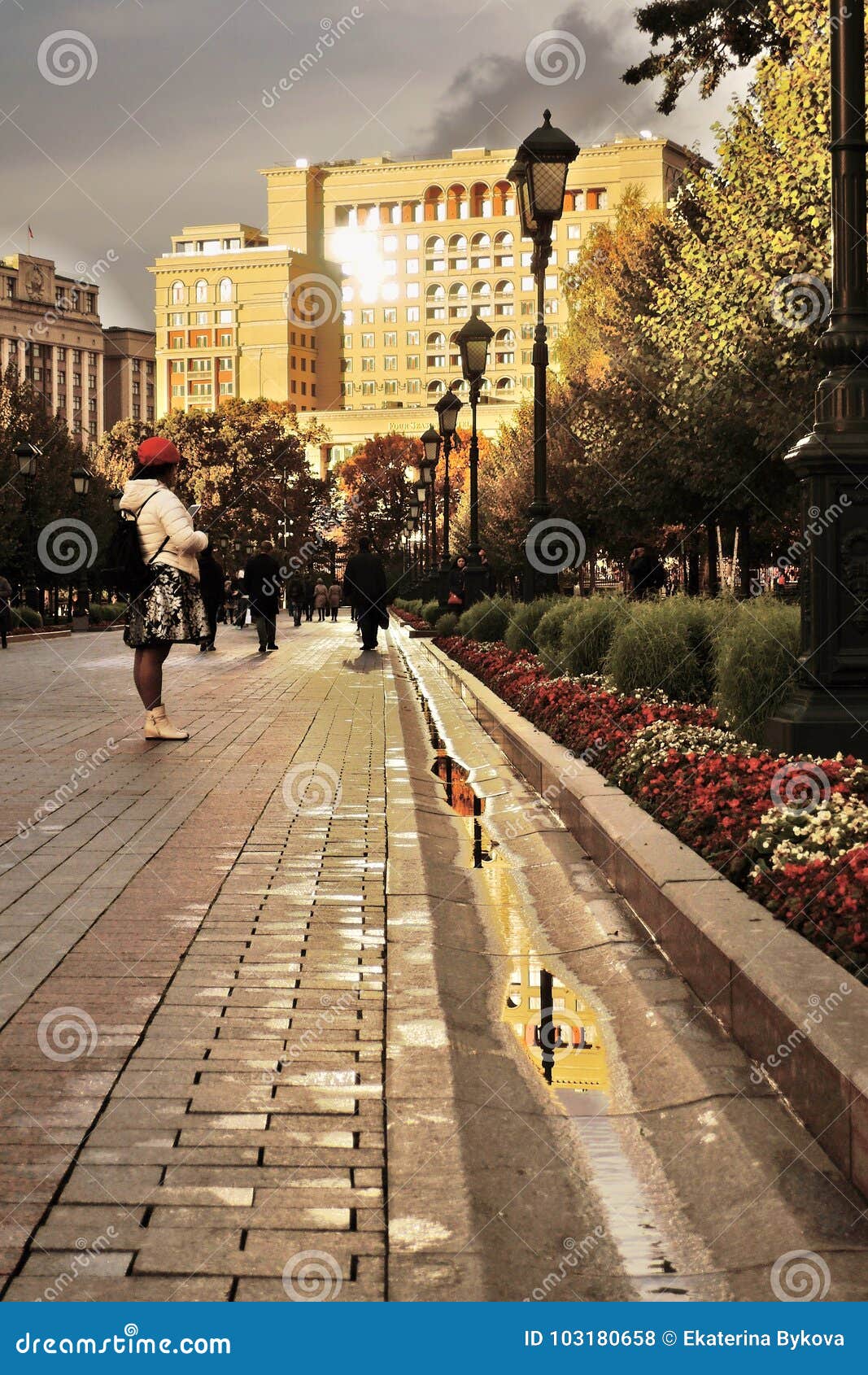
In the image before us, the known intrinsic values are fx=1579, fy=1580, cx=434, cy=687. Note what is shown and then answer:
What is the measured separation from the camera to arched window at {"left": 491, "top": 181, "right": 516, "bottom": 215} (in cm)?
15150

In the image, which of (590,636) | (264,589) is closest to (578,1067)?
(590,636)

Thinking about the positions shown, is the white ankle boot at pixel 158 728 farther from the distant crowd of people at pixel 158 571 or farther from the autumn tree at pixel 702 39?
the autumn tree at pixel 702 39

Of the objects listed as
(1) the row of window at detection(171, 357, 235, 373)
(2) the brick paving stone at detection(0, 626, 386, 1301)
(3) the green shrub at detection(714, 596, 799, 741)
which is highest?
(1) the row of window at detection(171, 357, 235, 373)

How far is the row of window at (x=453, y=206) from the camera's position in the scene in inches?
5910

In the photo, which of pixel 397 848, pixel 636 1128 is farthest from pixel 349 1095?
pixel 397 848

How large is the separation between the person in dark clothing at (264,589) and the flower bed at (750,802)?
16494 mm

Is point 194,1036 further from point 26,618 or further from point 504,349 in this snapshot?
point 504,349

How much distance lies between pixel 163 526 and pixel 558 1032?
6.80 meters

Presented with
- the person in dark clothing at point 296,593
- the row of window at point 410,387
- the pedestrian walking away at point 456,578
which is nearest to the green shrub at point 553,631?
the pedestrian walking away at point 456,578

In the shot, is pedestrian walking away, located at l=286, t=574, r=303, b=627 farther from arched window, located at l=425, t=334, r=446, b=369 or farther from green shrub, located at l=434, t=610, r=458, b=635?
arched window, located at l=425, t=334, r=446, b=369

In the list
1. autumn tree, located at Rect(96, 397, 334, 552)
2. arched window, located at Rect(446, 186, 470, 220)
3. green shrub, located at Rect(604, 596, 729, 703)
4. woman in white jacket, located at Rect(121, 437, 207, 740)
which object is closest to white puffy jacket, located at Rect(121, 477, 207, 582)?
woman in white jacket, located at Rect(121, 437, 207, 740)

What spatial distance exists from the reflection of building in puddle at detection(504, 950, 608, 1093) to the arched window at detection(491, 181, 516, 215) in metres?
153

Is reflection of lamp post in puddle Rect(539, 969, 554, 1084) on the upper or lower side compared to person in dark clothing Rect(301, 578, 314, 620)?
lower

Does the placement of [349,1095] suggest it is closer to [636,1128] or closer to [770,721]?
[636,1128]
